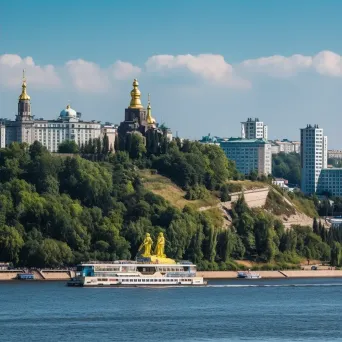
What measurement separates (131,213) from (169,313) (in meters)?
37.7

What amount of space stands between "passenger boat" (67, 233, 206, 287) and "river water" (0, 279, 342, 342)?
1534 millimetres

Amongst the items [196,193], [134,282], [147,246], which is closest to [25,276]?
[147,246]

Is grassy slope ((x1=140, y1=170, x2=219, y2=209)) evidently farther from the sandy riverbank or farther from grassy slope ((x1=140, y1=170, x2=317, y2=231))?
the sandy riverbank

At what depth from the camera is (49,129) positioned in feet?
488

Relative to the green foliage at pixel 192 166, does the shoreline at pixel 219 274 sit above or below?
below

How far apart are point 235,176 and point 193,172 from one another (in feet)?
31.4

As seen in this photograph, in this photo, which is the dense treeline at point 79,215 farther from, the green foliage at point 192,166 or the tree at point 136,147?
the tree at point 136,147

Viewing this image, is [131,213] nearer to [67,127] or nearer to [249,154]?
[67,127]

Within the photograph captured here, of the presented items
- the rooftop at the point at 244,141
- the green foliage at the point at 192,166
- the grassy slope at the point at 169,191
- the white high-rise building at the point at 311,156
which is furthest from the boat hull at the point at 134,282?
the rooftop at the point at 244,141

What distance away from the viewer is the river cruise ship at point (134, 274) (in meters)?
86.1

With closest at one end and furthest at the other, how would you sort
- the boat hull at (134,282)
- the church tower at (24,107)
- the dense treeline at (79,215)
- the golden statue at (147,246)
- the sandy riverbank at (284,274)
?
the boat hull at (134,282) → the golden statue at (147,246) → the dense treeline at (79,215) → the sandy riverbank at (284,274) → the church tower at (24,107)

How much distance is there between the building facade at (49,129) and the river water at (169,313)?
54.3 m

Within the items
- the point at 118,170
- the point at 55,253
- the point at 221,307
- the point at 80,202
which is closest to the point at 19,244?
the point at 55,253

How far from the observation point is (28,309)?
69250 millimetres
